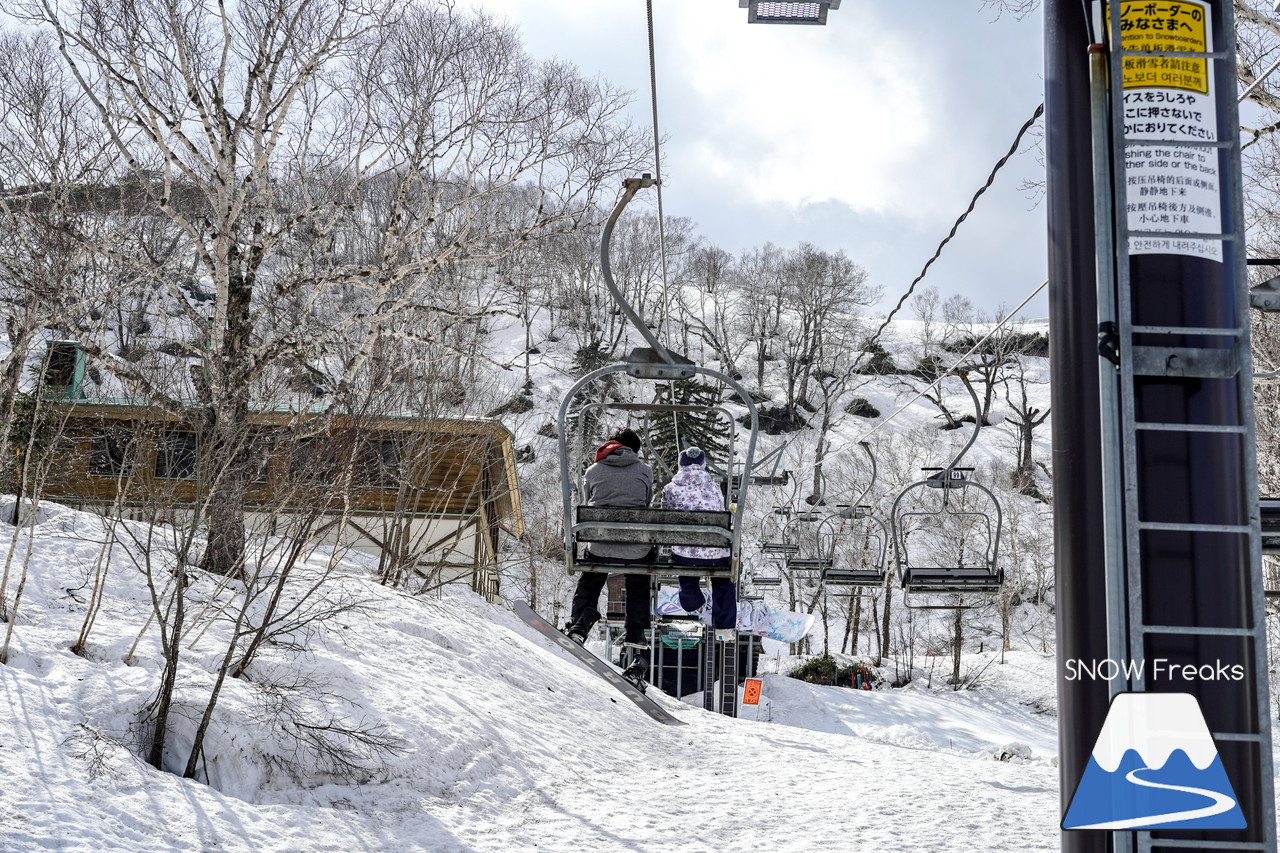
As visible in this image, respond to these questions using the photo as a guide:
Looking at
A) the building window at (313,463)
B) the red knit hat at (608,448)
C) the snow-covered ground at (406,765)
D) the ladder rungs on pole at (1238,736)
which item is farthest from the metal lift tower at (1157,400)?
the building window at (313,463)

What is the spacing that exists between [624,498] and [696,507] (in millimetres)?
782

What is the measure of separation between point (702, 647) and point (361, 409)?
13.9 metres

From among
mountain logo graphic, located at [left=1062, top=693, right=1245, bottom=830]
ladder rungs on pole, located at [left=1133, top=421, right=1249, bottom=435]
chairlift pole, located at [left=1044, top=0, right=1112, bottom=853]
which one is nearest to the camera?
mountain logo graphic, located at [left=1062, top=693, right=1245, bottom=830]

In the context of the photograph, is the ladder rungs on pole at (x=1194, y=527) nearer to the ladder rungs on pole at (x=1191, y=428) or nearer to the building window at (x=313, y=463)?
the ladder rungs on pole at (x=1191, y=428)

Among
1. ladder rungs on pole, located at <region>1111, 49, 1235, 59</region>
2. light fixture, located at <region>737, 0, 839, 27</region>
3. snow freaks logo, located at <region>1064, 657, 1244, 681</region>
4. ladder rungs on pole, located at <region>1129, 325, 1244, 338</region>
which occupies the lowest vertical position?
snow freaks logo, located at <region>1064, 657, 1244, 681</region>

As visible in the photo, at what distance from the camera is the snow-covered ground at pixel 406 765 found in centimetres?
636

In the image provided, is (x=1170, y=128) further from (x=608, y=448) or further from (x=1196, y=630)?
(x=608, y=448)

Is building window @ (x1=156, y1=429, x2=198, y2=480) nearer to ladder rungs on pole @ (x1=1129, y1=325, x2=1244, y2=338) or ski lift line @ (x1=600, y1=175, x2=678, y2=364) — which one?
ski lift line @ (x1=600, y1=175, x2=678, y2=364)

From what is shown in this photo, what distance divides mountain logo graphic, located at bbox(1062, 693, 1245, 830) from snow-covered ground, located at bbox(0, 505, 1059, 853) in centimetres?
523

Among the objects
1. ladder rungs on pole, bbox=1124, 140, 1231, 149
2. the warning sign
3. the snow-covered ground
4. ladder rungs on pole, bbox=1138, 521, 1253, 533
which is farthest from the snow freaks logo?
the snow-covered ground

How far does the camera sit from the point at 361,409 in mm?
13297

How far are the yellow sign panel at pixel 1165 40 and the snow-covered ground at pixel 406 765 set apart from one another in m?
5.83

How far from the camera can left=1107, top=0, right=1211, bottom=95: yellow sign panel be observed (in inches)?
94.3

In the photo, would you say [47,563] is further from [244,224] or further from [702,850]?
[702,850]
